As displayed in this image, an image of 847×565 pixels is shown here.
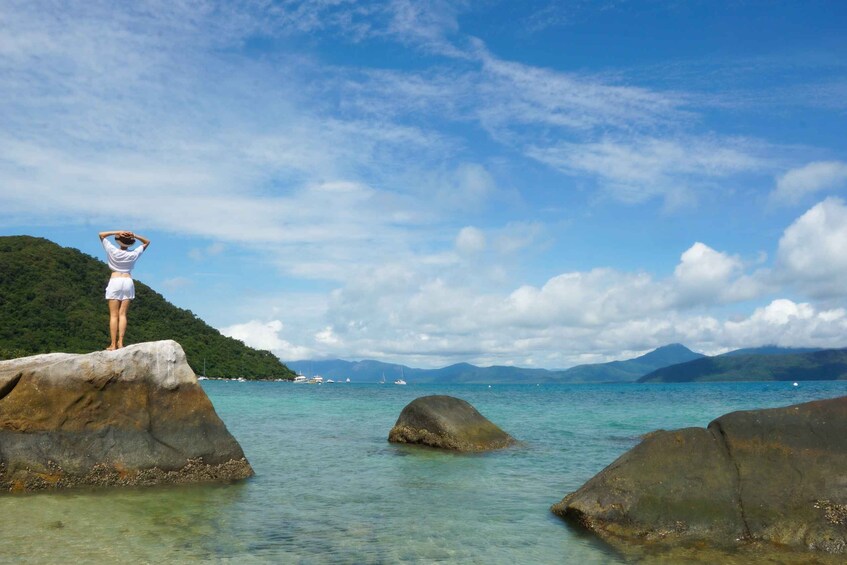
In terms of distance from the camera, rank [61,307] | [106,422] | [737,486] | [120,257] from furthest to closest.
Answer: [61,307] → [120,257] → [106,422] → [737,486]

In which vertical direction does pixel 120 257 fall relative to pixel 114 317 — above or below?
above

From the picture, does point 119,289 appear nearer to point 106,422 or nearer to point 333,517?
point 106,422

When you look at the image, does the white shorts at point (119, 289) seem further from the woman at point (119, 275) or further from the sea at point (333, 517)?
the sea at point (333, 517)

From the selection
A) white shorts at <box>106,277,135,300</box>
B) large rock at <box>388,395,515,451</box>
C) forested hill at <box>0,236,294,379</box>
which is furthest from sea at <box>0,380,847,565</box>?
forested hill at <box>0,236,294,379</box>

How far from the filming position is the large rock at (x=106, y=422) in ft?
36.7

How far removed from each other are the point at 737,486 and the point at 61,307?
72269 millimetres

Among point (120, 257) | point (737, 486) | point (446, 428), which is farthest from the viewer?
point (446, 428)

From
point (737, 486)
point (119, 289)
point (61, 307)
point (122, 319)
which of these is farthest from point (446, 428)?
point (61, 307)

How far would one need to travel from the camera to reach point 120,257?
12352mm

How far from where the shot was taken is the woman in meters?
12.3

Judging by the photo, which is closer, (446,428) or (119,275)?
(119,275)

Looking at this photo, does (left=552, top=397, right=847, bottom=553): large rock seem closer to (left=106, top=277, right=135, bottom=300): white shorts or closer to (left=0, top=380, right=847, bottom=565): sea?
(left=0, top=380, right=847, bottom=565): sea

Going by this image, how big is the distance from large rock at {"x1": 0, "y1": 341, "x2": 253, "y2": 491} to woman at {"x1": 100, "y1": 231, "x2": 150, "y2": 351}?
674mm

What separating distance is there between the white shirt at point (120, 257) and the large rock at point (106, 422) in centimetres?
160
